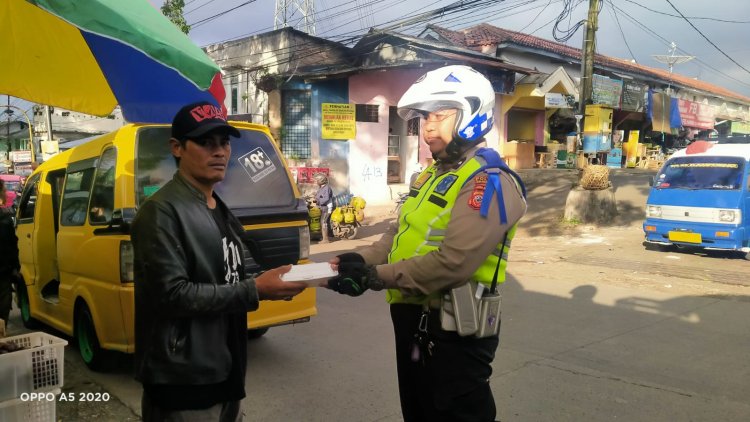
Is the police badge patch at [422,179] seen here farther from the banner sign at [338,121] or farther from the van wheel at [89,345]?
the banner sign at [338,121]

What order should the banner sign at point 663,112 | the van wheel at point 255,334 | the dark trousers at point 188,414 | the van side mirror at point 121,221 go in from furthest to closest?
the banner sign at point 663,112 → the van wheel at point 255,334 → the van side mirror at point 121,221 → the dark trousers at point 188,414

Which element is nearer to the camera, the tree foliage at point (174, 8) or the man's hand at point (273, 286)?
the man's hand at point (273, 286)

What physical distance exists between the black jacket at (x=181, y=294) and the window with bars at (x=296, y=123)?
1493 cm

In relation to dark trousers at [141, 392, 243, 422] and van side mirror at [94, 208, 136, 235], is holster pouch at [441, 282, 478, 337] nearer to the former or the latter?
dark trousers at [141, 392, 243, 422]

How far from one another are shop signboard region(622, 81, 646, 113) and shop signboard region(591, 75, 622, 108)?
0.87 meters

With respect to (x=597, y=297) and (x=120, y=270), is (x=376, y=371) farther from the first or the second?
(x=597, y=297)

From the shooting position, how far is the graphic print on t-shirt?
81.2 inches

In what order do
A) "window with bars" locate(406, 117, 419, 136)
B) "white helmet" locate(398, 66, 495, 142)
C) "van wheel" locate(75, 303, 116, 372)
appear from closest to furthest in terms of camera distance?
"white helmet" locate(398, 66, 495, 142) < "van wheel" locate(75, 303, 116, 372) < "window with bars" locate(406, 117, 419, 136)

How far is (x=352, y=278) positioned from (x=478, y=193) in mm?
583

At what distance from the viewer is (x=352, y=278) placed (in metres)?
2.17

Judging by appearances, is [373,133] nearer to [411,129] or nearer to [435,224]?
[411,129]

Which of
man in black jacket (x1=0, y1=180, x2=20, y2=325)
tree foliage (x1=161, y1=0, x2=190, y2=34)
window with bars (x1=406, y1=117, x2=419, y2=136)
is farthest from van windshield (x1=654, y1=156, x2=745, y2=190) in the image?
tree foliage (x1=161, y1=0, x2=190, y2=34)

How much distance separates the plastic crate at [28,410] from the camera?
2.51 metres

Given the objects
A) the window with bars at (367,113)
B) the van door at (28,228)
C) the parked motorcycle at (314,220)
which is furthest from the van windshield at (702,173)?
the van door at (28,228)
